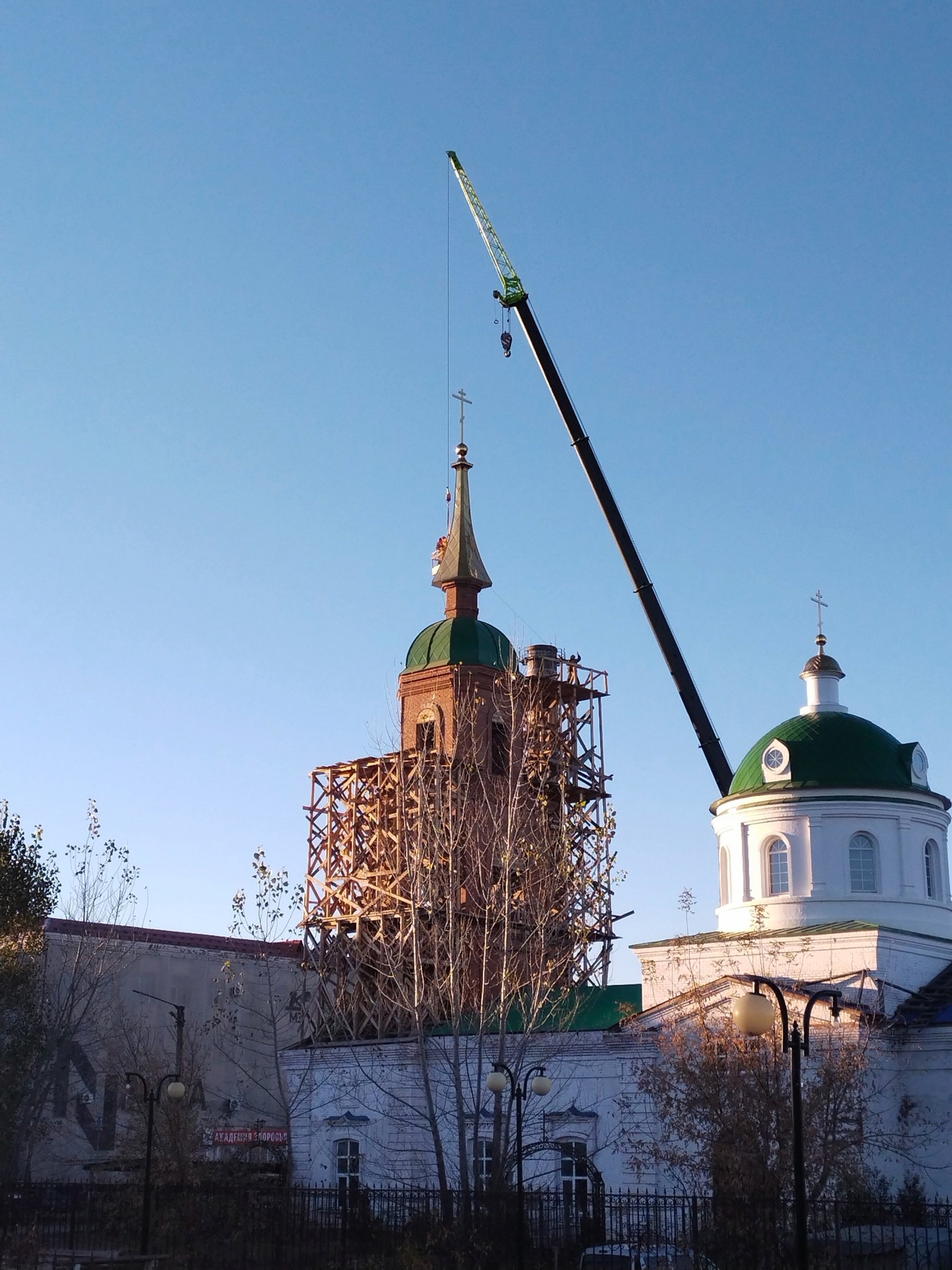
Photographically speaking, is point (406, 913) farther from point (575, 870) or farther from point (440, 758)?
point (575, 870)

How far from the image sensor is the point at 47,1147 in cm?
4775

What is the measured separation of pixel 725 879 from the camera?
37.3 metres

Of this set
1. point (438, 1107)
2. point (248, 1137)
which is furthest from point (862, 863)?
point (248, 1137)

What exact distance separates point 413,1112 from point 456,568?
20102 millimetres

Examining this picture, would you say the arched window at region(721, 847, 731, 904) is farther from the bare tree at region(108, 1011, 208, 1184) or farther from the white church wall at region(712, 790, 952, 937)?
the bare tree at region(108, 1011, 208, 1184)

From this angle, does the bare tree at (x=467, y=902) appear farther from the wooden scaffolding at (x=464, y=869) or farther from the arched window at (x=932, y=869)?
the arched window at (x=932, y=869)

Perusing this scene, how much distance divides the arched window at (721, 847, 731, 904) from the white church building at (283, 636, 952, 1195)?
78 millimetres

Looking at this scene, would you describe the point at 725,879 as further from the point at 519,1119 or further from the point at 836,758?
the point at 519,1119

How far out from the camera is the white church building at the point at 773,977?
1225 inches

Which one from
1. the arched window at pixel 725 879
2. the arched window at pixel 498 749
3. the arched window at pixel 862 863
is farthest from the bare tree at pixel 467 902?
the arched window at pixel 862 863

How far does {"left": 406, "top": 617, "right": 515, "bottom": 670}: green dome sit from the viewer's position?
161ft

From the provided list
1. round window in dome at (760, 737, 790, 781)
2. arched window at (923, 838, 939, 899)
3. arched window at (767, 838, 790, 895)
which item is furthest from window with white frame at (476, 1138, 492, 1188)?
arched window at (923, 838, 939, 899)

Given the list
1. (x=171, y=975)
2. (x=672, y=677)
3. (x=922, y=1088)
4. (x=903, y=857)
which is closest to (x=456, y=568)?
(x=672, y=677)

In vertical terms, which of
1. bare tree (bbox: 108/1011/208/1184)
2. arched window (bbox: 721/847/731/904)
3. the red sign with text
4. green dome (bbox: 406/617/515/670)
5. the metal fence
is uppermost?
green dome (bbox: 406/617/515/670)
